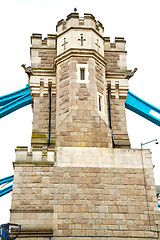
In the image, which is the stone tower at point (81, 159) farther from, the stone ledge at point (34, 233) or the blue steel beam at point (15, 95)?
the blue steel beam at point (15, 95)

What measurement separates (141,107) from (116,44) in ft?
12.6

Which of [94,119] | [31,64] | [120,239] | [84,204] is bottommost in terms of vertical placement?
[120,239]

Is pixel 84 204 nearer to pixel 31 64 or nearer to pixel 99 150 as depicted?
pixel 99 150

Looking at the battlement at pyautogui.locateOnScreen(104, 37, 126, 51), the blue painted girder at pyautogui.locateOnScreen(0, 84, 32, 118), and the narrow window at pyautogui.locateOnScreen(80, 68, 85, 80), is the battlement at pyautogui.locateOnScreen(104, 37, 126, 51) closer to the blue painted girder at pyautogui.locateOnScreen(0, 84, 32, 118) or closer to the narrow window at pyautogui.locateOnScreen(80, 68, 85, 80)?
the narrow window at pyautogui.locateOnScreen(80, 68, 85, 80)

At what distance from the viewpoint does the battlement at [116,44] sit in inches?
713

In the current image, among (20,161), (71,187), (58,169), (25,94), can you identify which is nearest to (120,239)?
(71,187)

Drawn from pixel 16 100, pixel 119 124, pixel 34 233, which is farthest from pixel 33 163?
pixel 16 100

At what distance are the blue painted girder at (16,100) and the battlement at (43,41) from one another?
2411 mm

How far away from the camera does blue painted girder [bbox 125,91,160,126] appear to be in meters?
17.9

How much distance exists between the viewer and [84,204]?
12188 mm

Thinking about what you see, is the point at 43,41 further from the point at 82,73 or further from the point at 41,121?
the point at 41,121

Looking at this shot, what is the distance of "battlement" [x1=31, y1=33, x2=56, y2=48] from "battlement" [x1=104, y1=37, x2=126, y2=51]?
2.93 meters

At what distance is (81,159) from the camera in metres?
13.1

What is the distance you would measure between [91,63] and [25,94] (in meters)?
4.41
